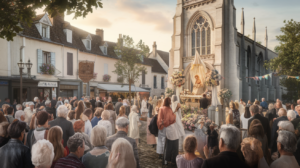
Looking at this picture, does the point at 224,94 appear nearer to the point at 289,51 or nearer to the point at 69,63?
the point at 289,51

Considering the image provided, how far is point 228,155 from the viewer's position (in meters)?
2.49

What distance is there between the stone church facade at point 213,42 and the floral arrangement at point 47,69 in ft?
40.8

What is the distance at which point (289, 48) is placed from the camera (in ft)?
55.4

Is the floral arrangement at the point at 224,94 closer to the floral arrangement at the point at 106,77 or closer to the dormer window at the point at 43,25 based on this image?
the floral arrangement at the point at 106,77

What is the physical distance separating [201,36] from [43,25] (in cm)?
1581

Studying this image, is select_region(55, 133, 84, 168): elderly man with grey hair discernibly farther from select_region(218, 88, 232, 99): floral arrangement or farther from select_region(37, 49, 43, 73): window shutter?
select_region(37, 49, 43, 73): window shutter

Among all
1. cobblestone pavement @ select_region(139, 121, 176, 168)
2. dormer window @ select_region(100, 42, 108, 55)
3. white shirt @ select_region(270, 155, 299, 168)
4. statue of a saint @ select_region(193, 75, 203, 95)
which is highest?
dormer window @ select_region(100, 42, 108, 55)

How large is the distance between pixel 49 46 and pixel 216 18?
1634 centimetres

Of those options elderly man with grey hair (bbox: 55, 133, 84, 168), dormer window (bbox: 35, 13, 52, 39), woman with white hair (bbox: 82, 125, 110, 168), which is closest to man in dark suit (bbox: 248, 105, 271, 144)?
woman with white hair (bbox: 82, 125, 110, 168)

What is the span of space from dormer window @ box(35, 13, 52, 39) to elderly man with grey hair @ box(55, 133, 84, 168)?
18571mm

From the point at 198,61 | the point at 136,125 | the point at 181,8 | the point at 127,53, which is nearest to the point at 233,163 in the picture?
the point at 136,125

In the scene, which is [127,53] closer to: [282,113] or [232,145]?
[282,113]

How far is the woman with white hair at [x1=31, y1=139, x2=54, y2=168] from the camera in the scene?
252 centimetres

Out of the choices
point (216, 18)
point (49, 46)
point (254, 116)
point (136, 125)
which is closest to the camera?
point (254, 116)
